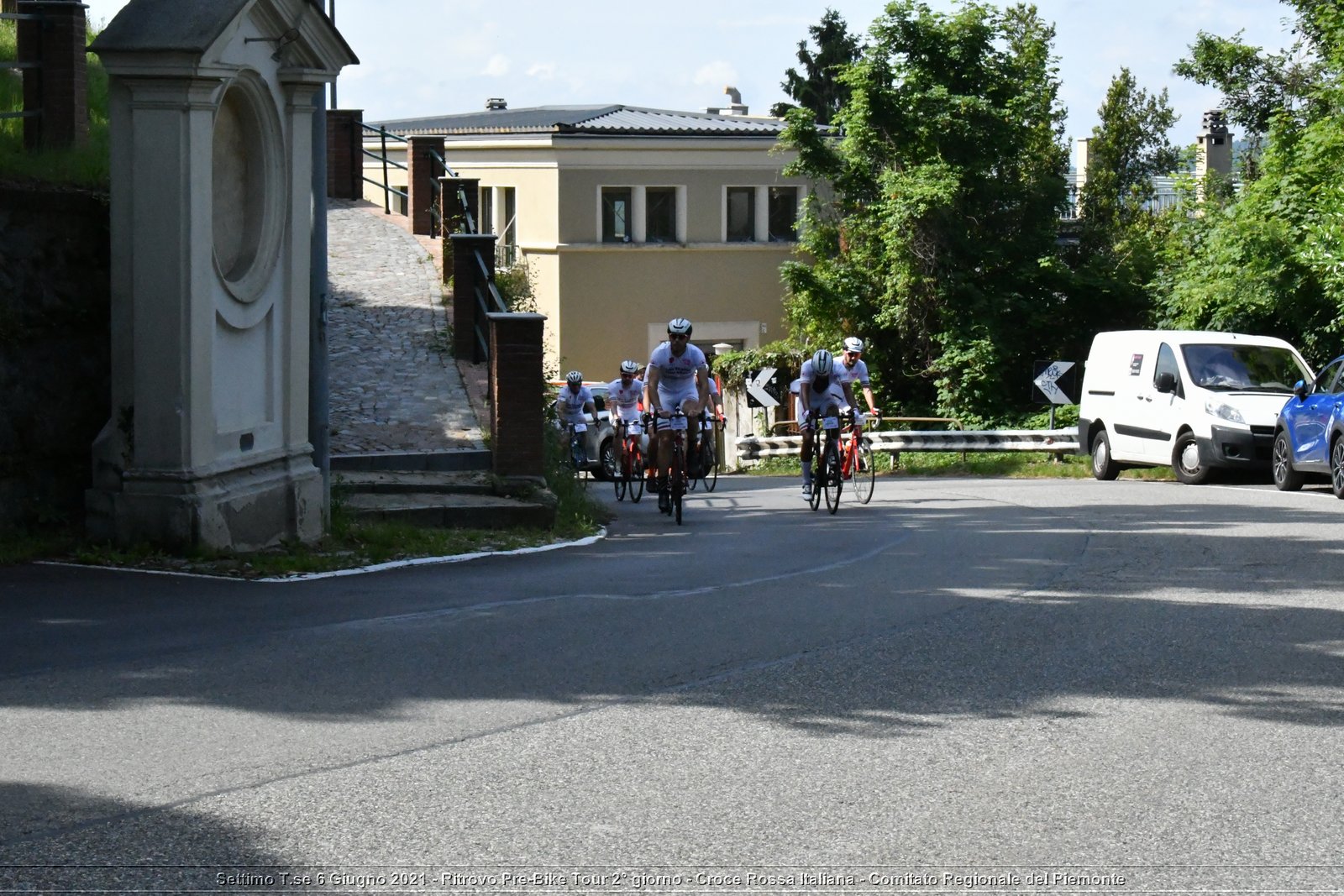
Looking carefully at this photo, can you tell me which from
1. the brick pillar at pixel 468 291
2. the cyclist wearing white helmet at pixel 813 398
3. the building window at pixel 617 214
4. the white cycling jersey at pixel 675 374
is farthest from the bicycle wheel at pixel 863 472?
the building window at pixel 617 214

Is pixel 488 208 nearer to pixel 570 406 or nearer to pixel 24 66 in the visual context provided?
pixel 570 406

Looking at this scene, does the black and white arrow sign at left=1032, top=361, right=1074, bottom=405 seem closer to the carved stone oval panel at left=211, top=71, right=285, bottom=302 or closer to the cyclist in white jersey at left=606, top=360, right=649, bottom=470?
the cyclist in white jersey at left=606, top=360, right=649, bottom=470

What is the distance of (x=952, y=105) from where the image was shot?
3653cm

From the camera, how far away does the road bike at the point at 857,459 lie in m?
18.3

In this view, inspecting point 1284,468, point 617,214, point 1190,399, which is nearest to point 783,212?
point 617,214

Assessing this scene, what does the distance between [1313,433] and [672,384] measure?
752cm

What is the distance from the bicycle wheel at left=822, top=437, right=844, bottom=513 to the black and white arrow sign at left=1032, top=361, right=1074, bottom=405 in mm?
14083

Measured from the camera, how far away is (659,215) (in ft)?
156

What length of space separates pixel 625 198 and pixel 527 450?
32.2 m

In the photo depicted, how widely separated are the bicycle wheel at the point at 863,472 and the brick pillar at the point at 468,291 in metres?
4.60

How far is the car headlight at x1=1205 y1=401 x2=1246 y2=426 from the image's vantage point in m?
21.8

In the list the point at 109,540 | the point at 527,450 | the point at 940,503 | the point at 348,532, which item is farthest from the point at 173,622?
the point at 940,503

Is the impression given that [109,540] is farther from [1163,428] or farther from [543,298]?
[543,298]

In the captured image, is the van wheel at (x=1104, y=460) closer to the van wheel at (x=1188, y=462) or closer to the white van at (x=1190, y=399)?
the white van at (x=1190, y=399)
